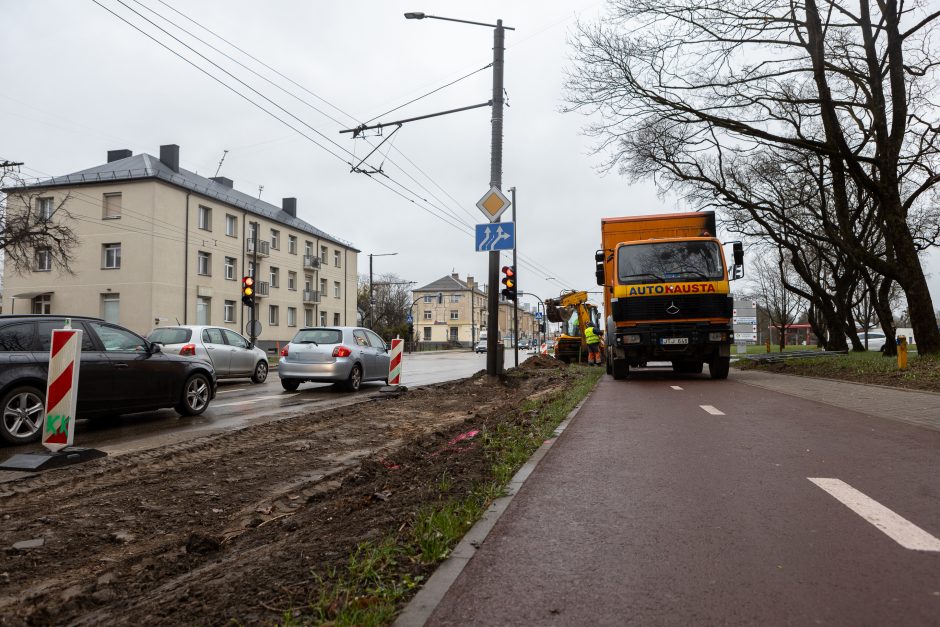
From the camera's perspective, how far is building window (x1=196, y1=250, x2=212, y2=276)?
39328mm

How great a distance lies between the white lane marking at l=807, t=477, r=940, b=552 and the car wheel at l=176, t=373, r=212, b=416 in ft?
26.9

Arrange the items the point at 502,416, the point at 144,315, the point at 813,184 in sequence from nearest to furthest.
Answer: the point at 502,416, the point at 813,184, the point at 144,315

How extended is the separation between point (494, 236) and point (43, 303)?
3582 cm

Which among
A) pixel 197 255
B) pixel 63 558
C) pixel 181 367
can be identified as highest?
pixel 197 255

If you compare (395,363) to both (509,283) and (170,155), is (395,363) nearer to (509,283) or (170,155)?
(509,283)

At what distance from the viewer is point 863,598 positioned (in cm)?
277

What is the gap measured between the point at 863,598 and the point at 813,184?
88.7 feet

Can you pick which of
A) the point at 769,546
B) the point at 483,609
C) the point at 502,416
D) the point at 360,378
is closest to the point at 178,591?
the point at 483,609

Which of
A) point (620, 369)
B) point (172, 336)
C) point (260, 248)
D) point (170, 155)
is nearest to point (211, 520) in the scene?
point (172, 336)

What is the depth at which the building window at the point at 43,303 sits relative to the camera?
3822cm

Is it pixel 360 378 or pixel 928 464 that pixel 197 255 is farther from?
pixel 928 464

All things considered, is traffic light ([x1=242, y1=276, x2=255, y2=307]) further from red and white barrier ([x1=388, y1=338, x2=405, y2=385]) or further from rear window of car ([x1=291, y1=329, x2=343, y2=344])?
red and white barrier ([x1=388, y1=338, x2=405, y2=385])

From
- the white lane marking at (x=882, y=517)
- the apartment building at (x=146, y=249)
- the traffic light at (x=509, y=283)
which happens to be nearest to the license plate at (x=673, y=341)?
the traffic light at (x=509, y=283)

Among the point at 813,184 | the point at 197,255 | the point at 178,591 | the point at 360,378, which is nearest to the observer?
the point at 178,591
